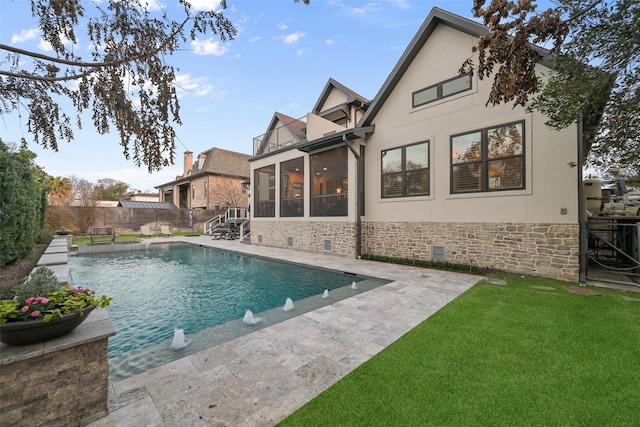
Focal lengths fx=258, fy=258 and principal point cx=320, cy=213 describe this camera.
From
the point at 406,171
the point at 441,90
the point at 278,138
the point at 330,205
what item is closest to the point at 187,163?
the point at 278,138

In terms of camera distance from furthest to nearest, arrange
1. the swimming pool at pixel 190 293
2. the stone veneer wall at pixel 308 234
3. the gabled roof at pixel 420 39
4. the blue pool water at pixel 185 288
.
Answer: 1. the stone veneer wall at pixel 308 234
2. the gabled roof at pixel 420 39
3. the blue pool water at pixel 185 288
4. the swimming pool at pixel 190 293

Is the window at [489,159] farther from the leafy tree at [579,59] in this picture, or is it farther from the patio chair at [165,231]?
the patio chair at [165,231]

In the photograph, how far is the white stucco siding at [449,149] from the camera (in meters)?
6.62

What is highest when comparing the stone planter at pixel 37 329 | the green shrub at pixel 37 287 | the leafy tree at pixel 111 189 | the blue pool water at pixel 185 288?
the leafy tree at pixel 111 189

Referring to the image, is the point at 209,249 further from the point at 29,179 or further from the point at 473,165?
the point at 473,165

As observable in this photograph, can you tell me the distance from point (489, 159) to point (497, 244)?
8.26ft

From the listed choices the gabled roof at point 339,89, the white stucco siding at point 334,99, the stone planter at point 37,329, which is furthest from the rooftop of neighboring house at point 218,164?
Result: the stone planter at point 37,329

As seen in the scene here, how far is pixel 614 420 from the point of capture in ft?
6.91

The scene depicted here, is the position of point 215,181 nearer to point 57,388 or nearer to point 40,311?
point 40,311

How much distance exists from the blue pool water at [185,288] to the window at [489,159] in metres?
4.62

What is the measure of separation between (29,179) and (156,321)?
6.46 meters

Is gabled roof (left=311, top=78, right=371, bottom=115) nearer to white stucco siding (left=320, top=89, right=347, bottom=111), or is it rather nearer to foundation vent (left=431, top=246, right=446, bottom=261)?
white stucco siding (left=320, top=89, right=347, bottom=111)

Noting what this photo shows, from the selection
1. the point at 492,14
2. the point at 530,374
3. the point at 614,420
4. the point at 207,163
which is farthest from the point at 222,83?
the point at 207,163

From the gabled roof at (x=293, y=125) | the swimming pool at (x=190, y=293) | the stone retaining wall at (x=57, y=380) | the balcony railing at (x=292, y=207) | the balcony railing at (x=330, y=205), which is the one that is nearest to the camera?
the stone retaining wall at (x=57, y=380)
